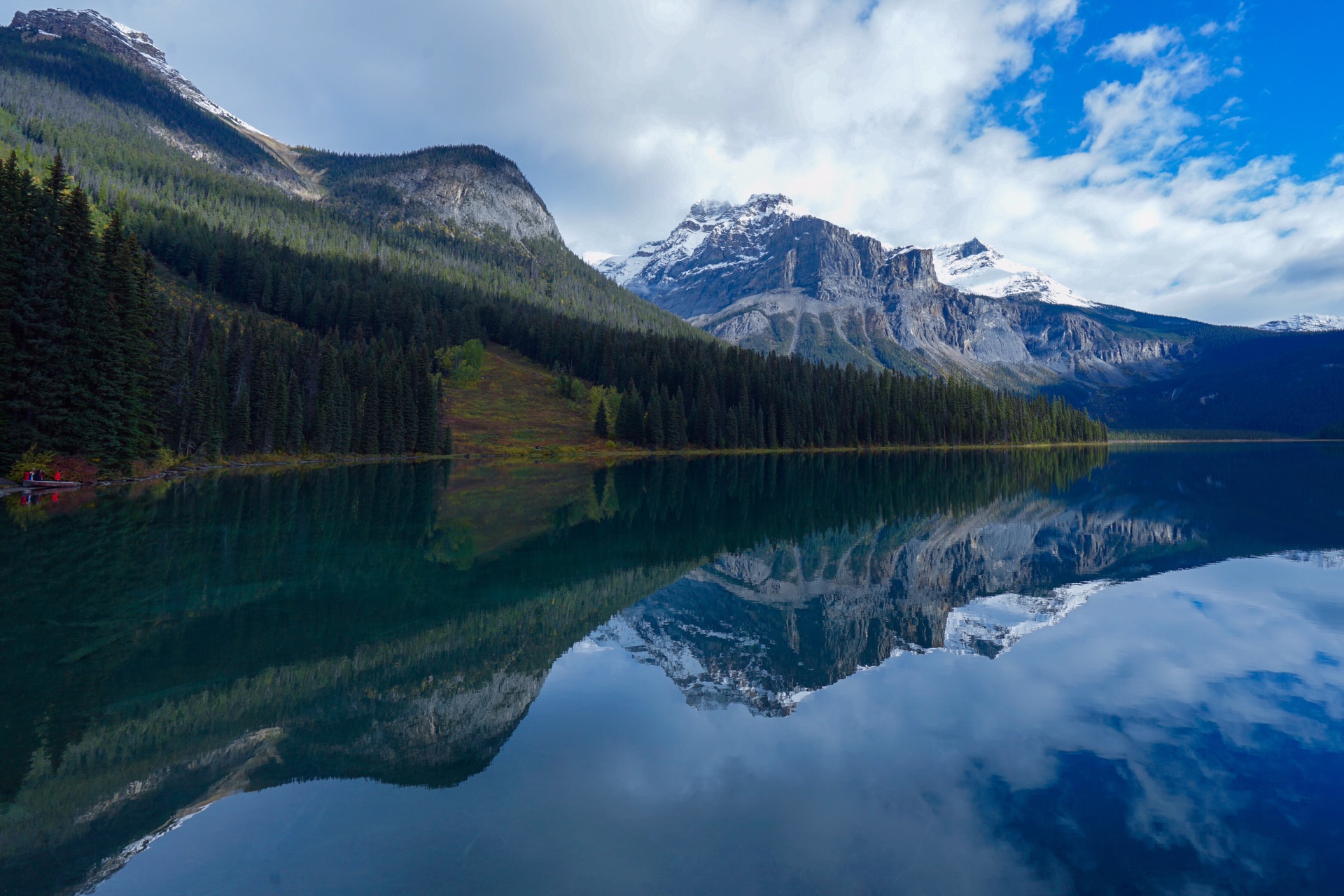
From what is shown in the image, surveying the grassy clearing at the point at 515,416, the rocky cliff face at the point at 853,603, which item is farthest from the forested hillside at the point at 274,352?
the rocky cliff face at the point at 853,603

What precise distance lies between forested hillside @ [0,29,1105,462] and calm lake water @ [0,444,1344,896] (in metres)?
23.4

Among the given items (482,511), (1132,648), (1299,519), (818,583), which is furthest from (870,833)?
(1299,519)

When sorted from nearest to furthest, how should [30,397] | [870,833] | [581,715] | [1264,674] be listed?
1. [870,833]
2. [581,715]
3. [1264,674]
4. [30,397]

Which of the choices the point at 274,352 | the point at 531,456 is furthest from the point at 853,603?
the point at 531,456

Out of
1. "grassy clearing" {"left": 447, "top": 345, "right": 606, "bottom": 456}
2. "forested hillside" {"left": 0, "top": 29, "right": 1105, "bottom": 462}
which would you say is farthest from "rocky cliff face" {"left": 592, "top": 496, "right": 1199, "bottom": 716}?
"grassy clearing" {"left": 447, "top": 345, "right": 606, "bottom": 456}

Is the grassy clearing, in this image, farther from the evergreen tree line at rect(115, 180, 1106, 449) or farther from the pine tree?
the evergreen tree line at rect(115, 180, 1106, 449)

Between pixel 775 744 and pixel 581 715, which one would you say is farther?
pixel 581 715

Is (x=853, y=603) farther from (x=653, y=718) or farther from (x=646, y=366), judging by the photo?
(x=646, y=366)

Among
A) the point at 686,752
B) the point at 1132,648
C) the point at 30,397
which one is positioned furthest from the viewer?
the point at 30,397

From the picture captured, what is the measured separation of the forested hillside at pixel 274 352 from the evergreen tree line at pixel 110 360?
6.4 inches

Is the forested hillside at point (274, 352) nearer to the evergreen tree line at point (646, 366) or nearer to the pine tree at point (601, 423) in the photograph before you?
the evergreen tree line at point (646, 366)

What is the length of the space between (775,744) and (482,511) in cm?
3243

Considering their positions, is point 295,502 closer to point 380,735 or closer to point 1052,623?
point 380,735

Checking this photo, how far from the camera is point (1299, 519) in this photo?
133ft
